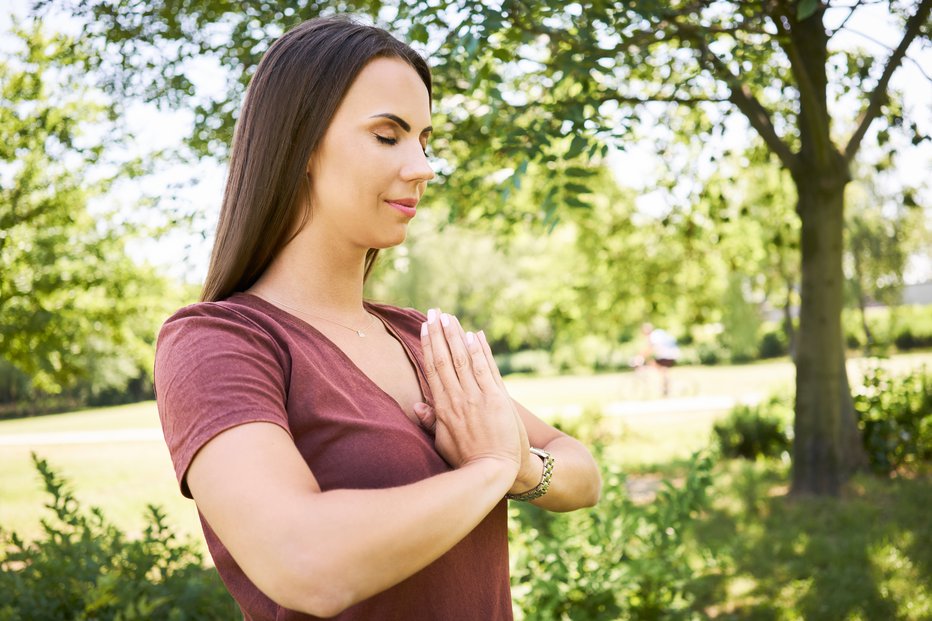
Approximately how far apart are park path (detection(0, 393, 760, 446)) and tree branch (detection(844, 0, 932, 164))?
9.71m

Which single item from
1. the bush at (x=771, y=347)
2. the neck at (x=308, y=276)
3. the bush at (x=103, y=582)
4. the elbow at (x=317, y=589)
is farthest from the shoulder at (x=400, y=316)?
the bush at (x=771, y=347)

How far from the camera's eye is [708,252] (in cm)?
1176

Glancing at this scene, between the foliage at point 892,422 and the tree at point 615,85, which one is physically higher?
the tree at point 615,85

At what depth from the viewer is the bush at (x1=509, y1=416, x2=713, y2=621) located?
12.4ft

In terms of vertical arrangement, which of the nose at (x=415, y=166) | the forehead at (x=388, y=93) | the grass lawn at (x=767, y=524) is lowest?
the grass lawn at (x=767, y=524)

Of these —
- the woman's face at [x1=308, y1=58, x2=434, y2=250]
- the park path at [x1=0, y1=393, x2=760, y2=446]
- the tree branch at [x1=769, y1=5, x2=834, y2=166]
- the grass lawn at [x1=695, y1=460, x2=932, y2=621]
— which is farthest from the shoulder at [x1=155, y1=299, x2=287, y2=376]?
the park path at [x1=0, y1=393, x2=760, y2=446]

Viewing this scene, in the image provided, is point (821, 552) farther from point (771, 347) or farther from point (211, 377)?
point (771, 347)

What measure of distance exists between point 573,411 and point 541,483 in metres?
15.9

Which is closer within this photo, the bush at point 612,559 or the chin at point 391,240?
the chin at point 391,240

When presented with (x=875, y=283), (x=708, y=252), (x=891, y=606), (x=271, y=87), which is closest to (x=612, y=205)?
(x=708, y=252)

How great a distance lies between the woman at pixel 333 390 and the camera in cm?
106

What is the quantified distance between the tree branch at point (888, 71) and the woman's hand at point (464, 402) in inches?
207

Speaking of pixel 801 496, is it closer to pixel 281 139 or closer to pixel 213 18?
pixel 213 18

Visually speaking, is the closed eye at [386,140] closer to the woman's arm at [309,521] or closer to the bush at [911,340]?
the woman's arm at [309,521]
